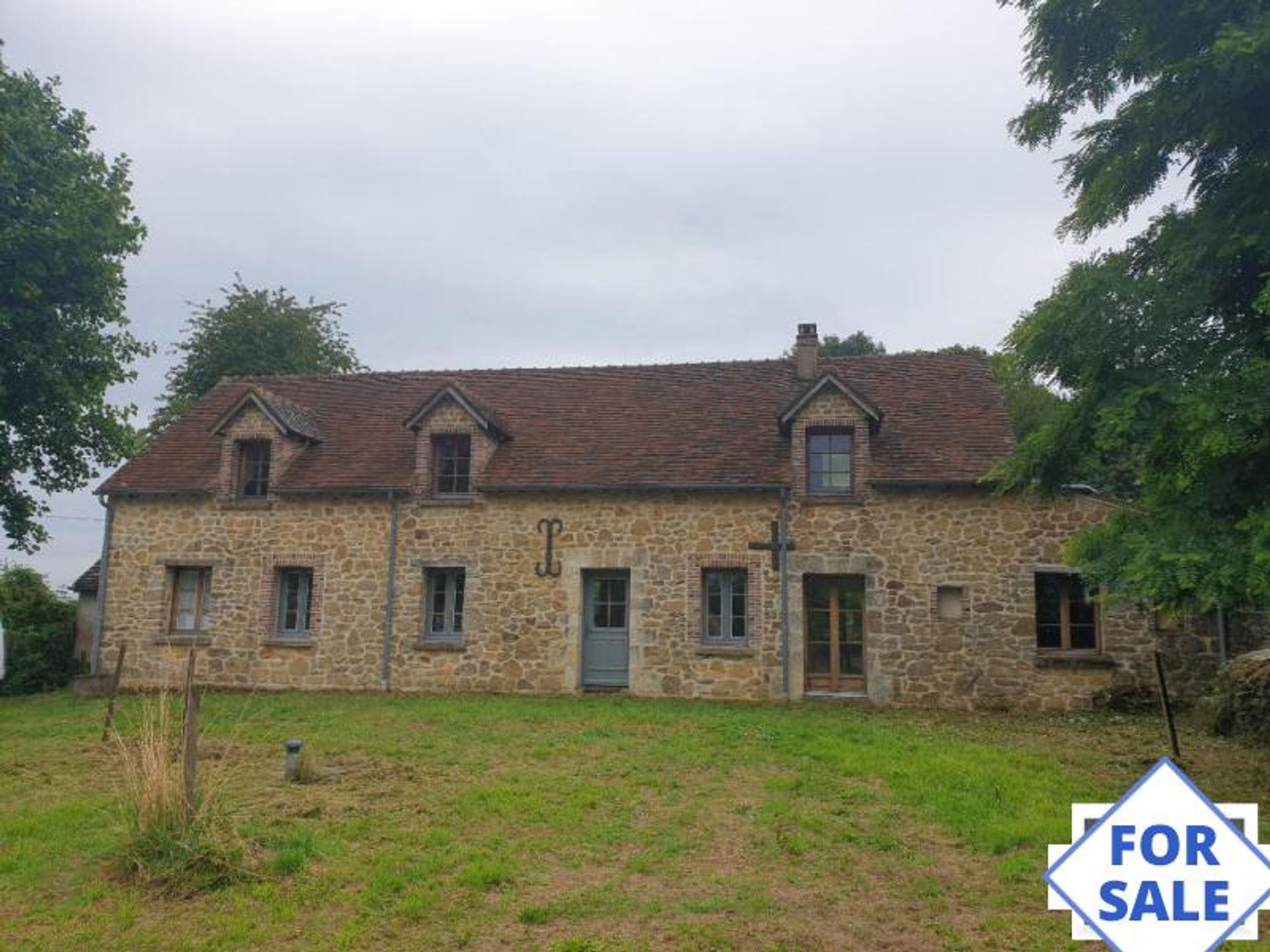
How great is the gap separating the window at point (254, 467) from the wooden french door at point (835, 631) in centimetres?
1052

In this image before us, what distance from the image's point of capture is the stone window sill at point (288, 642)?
52.6ft

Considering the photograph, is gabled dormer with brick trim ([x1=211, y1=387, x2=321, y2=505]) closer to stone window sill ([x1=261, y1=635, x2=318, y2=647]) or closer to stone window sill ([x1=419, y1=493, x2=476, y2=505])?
stone window sill ([x1=261, y1=635, x2=318, y2=647])

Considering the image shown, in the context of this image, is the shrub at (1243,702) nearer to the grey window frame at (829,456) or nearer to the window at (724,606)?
the grey window frame at (829,456)

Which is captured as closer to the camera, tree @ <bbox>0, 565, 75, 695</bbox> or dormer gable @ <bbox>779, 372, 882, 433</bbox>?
dormer gable @ <bbox>779, 372, 882, 433</bbox>

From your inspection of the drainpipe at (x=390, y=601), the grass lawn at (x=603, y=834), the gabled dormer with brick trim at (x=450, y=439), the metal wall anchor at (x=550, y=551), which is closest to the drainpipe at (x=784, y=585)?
the grass lawn at (x=603, y=834)

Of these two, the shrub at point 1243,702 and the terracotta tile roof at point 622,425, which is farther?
the terracotta tile roof at point 622,425

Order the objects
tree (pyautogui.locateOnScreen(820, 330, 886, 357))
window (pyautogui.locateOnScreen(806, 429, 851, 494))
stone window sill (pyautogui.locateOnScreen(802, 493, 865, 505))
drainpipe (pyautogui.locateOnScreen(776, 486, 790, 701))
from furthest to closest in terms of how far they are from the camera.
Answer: tree (pyautogui.locateOnScreen(820, 330, 886, 357)) → window (pyautogui.locateOnScreen(806, 429, 851, 494)) → stone window sill (pyautogui.locateOnScreen(802, 493, 865, 505)) → drainpipe (pyautogui.locateOnScreen(776, 486, 790, 701))

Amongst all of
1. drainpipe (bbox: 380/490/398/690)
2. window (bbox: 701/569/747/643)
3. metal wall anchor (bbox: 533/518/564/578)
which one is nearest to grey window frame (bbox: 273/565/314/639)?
drainpipe (bbox: 380/490/398/690)

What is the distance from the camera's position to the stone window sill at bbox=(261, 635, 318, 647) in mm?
16031

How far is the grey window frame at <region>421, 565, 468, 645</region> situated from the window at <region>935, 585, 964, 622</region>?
8.08 metres

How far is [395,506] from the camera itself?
638 inches

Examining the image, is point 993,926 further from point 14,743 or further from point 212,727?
point 14,743

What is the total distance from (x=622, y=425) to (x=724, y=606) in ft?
13.6

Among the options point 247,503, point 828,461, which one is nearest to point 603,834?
point 828,461
